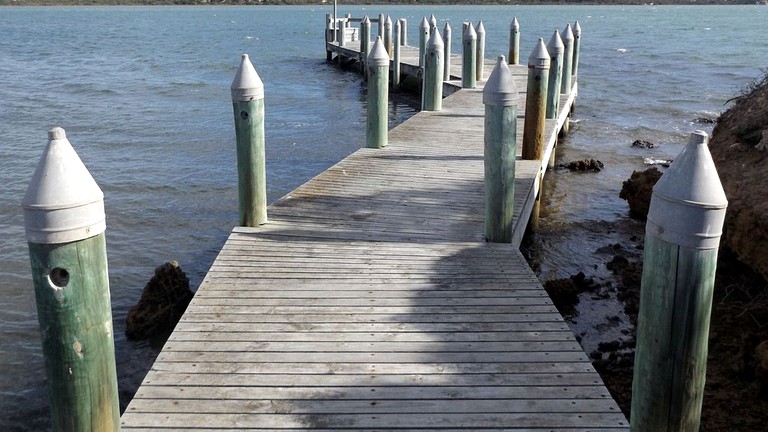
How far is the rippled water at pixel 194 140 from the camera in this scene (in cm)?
922

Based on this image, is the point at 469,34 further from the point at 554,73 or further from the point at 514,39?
the point at 514,39

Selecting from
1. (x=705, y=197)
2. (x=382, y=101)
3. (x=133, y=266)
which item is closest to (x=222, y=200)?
(x=133, y=266)

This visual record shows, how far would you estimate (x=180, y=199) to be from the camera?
1302 centimetres

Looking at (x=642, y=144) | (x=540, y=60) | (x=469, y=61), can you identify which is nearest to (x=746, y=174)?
(x=540, y=60)

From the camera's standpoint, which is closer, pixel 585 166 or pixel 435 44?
pixel 435 44

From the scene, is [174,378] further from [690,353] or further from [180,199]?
[180,199]

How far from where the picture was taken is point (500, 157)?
6.65 metres

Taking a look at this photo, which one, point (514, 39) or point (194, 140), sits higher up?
point (514, 39)

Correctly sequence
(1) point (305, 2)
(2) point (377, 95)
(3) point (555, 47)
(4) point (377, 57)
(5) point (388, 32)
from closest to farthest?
(4) point (377, 57) < (2) point (377, 95) < (3) point (555, 47) < (5) point (388, 32) < (1) point (305, 2)

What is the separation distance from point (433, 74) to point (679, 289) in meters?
10.3

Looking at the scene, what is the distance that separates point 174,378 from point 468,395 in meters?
1.64

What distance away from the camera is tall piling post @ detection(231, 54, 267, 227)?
6.66 meters

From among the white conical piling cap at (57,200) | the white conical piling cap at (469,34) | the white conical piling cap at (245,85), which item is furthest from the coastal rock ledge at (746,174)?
the white conical piling cap at (469,34)

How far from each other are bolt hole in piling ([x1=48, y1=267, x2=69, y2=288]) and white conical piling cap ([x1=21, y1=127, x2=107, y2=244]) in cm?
14
